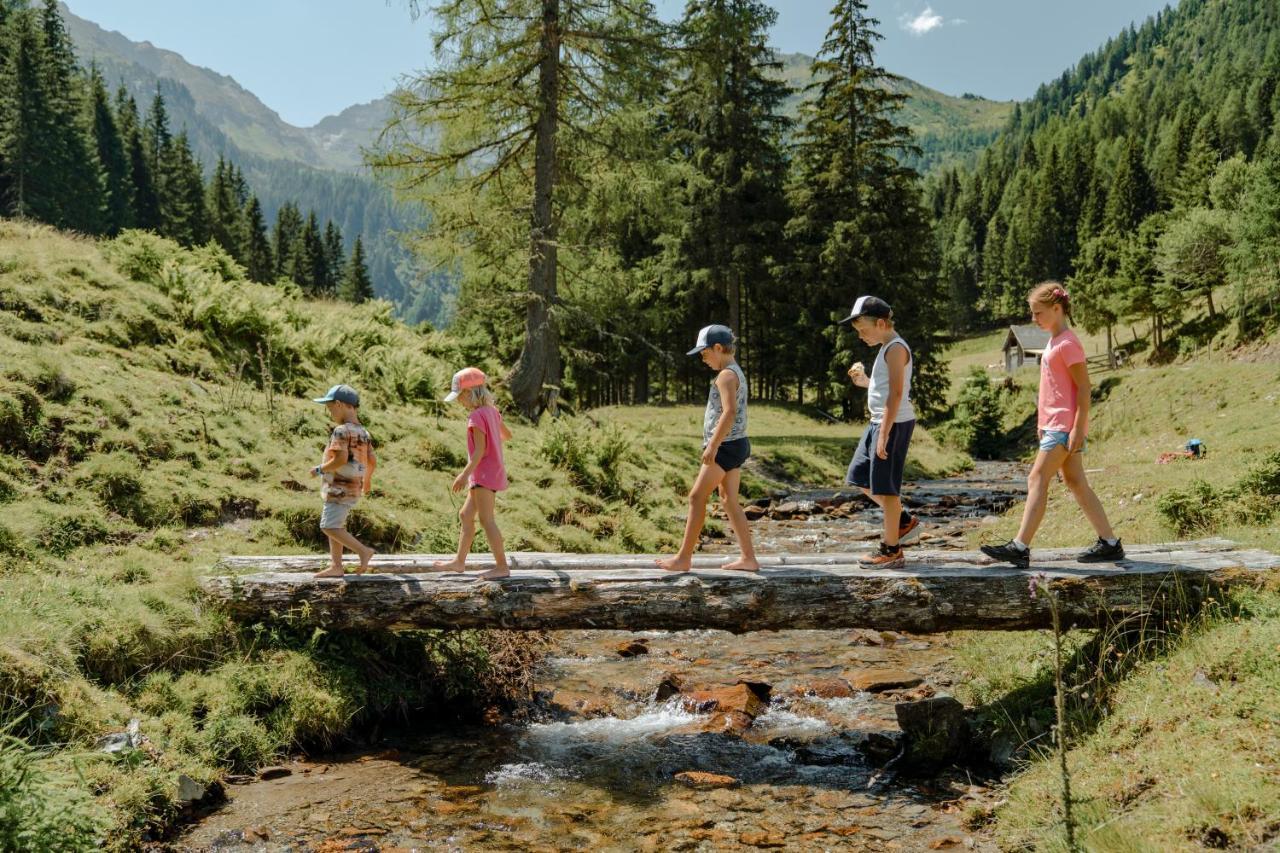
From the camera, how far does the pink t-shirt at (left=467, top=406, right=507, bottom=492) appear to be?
703 cm

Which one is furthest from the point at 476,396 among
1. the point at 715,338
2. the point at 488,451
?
the point at 715,338

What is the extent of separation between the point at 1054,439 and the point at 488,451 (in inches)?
185

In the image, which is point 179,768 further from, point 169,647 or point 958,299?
point 958,299

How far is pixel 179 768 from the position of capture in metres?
5.37

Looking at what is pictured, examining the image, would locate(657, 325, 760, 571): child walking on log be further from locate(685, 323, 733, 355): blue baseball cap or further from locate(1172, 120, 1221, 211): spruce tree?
locate(1172, 120, 1221, 211): spruce tree

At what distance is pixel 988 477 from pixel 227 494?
25.7m

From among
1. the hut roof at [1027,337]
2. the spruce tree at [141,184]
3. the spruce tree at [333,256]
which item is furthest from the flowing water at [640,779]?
the spruce tree at [333,256]

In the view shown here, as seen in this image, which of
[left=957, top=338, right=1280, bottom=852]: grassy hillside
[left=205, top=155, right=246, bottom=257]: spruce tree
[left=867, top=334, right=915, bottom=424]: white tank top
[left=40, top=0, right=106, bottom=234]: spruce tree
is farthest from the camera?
[left=205, top=155, right=246, bottom=257]: spruce tree

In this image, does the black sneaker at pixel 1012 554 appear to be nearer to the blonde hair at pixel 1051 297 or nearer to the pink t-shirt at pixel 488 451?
the blonde hair at pixel 1051 297

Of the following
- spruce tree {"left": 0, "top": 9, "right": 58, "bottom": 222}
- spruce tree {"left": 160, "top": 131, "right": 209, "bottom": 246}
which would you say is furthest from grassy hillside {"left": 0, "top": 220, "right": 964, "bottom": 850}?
spruce tree {"left": 160, "top": 131, "right": 209, "bottom": 246}

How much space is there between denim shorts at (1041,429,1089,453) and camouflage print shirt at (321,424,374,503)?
570 cm

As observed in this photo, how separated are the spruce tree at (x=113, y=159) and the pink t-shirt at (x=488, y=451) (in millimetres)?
80453

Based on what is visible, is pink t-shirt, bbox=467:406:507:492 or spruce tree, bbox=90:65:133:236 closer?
pink t-shirt, bbox=467:406:507:492

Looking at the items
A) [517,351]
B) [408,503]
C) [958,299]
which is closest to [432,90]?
[408,503]
